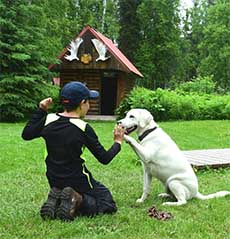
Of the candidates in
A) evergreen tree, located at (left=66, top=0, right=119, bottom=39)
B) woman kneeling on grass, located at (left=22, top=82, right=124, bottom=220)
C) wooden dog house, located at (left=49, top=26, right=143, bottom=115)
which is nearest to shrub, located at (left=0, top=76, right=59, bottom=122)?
wooden dog house, located at (left=49, top=26, right=143, bottom=115)

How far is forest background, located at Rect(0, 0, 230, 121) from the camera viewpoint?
18484mm

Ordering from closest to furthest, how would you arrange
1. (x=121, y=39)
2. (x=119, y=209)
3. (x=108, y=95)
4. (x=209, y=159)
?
(x=119, y=209) < (x=209, y=159) < (x=108, y=95) < (x=121, y=39)

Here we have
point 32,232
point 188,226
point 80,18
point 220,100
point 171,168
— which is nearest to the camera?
point 32,232

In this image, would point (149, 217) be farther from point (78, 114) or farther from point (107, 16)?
point (107, 16)

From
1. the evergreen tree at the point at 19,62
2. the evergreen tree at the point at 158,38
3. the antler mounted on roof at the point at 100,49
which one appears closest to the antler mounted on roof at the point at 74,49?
the antler mounted on roof at the point at 100,49

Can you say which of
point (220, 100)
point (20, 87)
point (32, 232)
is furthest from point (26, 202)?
point (220, 100)

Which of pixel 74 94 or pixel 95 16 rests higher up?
pixel 95 16

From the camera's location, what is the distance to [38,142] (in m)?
11.3

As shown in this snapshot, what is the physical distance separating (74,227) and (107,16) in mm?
38454

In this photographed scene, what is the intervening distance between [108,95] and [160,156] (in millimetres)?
19188

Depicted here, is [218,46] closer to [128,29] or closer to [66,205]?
[128,29]

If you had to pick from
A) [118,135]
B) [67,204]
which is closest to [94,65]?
[118,135]

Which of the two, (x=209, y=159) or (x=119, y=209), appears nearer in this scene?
(x=119, y=209)

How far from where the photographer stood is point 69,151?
429 cm
